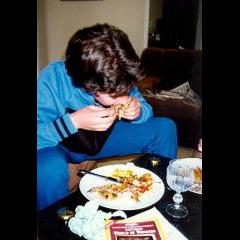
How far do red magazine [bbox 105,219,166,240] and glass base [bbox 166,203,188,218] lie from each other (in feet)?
0.18

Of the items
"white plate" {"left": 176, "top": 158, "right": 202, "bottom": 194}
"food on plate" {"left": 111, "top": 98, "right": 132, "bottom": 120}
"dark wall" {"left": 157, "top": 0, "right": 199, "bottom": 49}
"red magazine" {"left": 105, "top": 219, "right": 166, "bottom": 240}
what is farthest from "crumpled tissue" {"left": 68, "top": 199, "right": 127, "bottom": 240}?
"dark wall" {"left": 157, "top": 0, "right": 199, "bottom": 49}

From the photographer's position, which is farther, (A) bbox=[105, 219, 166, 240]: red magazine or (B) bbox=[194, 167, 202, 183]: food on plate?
(B) bbox=[194, 167, 202, 183]: food on plate

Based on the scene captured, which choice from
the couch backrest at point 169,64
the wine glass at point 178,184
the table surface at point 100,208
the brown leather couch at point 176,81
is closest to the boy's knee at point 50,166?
the table surface at point 100,208

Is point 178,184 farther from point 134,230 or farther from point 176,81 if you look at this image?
point 176,81

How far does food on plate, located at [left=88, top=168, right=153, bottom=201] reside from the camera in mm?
882

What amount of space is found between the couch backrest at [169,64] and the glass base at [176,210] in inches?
72.3

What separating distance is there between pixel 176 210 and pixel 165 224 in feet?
0.23

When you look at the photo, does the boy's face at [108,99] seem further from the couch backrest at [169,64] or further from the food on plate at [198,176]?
the couch backrest at [169,64]

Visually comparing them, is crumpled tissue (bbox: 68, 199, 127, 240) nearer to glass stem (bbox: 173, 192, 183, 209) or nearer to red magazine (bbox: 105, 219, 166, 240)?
red magazine (bbox: 105, 219, 166, 240)

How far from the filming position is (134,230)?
748 millimetres

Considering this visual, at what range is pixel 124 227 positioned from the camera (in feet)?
2.49

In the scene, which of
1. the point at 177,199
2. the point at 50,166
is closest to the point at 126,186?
the point at 177,199

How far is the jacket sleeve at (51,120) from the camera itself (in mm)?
1131
